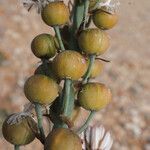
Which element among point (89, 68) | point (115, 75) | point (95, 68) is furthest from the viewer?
point (115, 75)

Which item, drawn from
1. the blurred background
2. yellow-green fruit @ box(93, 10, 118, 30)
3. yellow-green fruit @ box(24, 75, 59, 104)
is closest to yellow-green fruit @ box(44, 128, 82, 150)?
yellow-green fruit @ box(24, 75, 59, 104)

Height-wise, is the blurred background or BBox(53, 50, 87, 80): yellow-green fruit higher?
BBox(53, 50, 87, 80): yellow-green fruit

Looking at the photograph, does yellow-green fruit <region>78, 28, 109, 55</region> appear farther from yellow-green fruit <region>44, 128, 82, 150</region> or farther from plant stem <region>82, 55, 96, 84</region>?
yellow-green fruit <region>44, 128, 82, 150</region>

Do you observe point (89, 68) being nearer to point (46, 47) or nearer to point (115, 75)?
point (46, 47)

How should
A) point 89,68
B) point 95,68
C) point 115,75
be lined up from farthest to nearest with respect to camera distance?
1. point 115,75
2. point 95,68
3. point 89,68

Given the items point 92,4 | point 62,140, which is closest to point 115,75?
point 92,4

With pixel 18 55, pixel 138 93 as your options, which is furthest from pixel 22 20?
pixel 138 93
